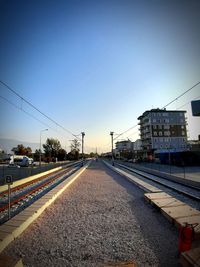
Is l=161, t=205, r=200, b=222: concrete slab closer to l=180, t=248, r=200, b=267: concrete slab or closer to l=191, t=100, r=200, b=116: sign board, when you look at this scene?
l=180, t=248, r=200, b=267: concrete slab

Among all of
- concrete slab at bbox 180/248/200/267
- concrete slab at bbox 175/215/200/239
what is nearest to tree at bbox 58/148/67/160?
concrete slab at bbox 175/215/200/239

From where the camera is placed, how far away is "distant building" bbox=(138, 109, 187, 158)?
72.1m

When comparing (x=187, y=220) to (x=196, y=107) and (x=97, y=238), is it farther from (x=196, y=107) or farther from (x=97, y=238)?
(x=196, y=107)

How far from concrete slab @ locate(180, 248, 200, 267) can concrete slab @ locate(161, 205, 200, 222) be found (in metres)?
2.59

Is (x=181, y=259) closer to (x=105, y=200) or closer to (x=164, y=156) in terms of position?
(x=105, y=200)

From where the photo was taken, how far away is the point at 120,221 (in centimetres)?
713

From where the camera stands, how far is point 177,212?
7.34 meters

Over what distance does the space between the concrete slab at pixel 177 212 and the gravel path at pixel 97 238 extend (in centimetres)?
28

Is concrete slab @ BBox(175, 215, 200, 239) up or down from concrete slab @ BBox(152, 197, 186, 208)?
up

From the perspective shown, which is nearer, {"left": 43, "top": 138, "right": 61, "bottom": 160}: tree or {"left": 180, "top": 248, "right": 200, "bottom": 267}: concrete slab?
{"left": 180, "top": 248, "right": 200, "bottom": 267}: concrete slab

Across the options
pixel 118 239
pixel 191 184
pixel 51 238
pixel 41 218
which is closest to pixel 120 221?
pixel 118 239

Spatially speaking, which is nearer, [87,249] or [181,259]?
[181,259]

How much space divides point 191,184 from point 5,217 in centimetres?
1407

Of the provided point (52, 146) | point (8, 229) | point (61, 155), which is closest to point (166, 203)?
point (8, 229)
